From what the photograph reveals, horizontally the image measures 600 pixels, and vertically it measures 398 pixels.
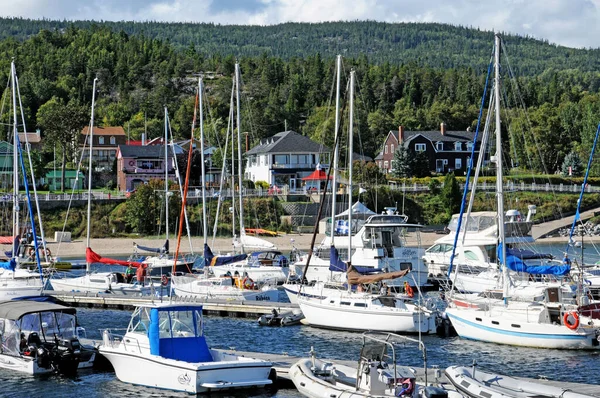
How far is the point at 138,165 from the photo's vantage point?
116 metres

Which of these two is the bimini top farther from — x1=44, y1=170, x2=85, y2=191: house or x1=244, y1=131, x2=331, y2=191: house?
x1=44, y1=170, x2=85, y2=191: house

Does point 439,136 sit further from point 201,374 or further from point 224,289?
point 201,374

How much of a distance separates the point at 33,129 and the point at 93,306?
114542 millimetres

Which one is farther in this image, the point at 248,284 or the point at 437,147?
the point at 437,147

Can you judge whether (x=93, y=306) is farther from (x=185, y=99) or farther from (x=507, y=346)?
(x=185, y=99)

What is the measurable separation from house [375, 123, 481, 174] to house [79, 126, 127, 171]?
120ft

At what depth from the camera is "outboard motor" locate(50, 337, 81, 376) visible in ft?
101

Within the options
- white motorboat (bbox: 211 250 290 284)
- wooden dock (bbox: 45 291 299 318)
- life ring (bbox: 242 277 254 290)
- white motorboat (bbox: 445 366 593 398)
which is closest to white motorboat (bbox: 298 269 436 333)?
wooden dock (bbox: 45 291 299 318)

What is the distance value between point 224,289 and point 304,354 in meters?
12.9

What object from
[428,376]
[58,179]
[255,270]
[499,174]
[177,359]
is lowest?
[428,376]

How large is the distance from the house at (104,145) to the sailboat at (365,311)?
86.9 m

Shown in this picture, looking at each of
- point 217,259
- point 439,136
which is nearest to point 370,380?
point 217,259

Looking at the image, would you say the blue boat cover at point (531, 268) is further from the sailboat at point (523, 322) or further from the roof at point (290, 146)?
the roof at point (290, 146)

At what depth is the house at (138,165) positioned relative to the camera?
114 meters
